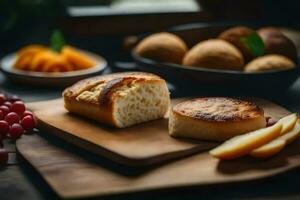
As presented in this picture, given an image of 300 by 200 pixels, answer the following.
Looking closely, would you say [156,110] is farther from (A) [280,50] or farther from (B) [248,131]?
(A) [280,50]

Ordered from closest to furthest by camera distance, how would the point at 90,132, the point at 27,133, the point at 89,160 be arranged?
1. the point at 89,160
2. the point at 90,132
3. the point at 27,133

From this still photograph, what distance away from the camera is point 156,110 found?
184cm

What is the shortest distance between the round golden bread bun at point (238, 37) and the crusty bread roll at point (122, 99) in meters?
0.54

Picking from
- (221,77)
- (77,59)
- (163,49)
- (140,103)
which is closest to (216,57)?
(221,77)

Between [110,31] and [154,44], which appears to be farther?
[110,31]

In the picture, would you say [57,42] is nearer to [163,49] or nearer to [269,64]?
[163,49]

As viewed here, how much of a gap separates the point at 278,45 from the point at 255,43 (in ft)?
0.42

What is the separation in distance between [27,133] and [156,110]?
38 centimetres

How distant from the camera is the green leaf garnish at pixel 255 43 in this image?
2219 millimetres

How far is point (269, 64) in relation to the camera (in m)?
2.14

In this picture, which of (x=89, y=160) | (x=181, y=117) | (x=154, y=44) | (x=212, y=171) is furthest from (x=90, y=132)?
(x=154, y=44)

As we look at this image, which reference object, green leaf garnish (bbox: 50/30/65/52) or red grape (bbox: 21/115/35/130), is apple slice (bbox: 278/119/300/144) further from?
green leaf garnish (bbox: 50/30/65/52)

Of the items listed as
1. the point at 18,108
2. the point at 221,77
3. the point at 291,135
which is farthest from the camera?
the point at 221,77

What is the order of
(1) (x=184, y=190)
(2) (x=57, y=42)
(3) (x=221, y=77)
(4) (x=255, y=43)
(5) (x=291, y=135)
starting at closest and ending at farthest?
(1) (x=184, y=190)
(5) (x=291, y=135)
(3) (x=221, y=77)
(4) (x=255, y=43)
(2) (x=57, y=42)
